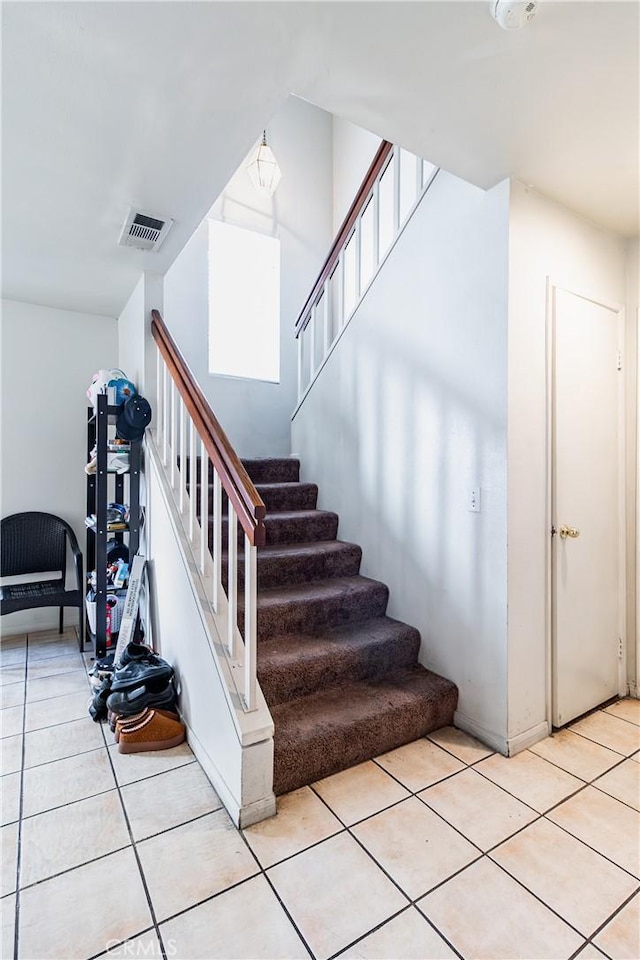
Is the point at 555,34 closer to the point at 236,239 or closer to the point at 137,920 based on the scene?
the point at 137,920

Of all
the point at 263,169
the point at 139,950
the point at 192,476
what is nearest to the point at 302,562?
the point at 192,476

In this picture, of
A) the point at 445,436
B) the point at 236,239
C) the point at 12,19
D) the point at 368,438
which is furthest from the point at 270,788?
the point at 236,239

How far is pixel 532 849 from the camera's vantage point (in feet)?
5.37

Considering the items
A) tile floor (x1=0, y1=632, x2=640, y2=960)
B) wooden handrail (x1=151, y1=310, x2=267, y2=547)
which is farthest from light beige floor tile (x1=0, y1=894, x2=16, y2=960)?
wooden handrail (x1=151, y1=310, x2=267, y2=547)

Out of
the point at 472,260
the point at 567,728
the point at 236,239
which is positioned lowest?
the point at 567,728

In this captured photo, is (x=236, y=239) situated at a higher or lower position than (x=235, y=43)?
higher

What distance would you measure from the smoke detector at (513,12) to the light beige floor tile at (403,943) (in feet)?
8.39

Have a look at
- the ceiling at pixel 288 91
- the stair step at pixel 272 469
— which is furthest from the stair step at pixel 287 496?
the ceiling at pixel 288 91

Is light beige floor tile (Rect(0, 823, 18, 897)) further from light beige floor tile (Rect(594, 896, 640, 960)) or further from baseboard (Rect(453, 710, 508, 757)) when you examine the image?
baseboard (Rect(453, 710, 508, 757))

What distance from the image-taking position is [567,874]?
1.54 metres

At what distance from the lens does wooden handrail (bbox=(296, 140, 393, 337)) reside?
2.99 metres

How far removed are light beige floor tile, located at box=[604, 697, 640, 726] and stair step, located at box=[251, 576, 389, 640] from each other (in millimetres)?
1314

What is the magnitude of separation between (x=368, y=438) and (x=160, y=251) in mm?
1642

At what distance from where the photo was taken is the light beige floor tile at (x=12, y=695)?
261 cm
